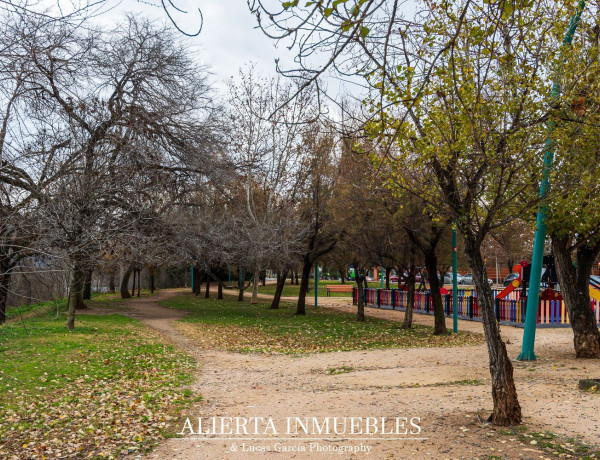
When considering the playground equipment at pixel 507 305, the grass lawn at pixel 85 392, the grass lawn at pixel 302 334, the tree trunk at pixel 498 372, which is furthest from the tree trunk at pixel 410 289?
the tree trunk at pixel 498 372

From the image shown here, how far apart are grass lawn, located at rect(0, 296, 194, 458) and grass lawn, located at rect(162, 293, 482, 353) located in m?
2.94

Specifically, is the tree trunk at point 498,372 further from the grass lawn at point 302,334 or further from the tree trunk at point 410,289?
the tree trunk at point 410,289

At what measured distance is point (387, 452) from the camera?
609 centimetres

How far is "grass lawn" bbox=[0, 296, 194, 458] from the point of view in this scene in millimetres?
6754

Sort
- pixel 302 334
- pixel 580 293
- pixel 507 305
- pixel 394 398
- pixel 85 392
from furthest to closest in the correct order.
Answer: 1. pixel 507 305
2. pixel 302 334
3. pixel 580 293
4. pixel 85 392
5. pixel 394 398

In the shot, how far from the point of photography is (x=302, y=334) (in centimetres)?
1950

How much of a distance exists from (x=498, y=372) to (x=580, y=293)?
721cm

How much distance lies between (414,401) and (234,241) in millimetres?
15946

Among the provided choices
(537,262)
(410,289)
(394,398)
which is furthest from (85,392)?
(410,289)

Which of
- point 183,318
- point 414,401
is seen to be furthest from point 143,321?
point 414,401

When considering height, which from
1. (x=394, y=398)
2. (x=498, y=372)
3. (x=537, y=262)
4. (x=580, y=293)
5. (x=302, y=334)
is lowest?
(x=302, y=334)

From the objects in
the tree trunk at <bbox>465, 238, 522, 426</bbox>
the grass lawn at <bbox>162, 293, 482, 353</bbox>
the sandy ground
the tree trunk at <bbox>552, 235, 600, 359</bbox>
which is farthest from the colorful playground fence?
the tree trunk at <bbox>465, 238, 522, 426</bbox>

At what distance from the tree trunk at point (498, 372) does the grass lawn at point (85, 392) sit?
401 cm

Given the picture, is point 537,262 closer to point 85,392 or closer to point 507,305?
point 85,392
